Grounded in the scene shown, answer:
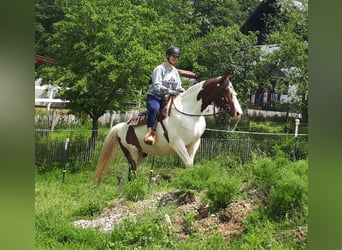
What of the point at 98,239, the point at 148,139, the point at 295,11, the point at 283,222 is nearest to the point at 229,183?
the point at 283,222

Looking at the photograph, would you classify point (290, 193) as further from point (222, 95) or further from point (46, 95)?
point (46, 95)

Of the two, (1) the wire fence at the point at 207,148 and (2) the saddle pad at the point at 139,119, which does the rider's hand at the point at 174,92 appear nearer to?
(2) the saddle pad at the point at 139,119

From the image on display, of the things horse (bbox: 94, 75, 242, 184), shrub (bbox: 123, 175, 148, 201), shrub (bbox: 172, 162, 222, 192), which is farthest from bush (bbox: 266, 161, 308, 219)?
shrub (bbox: 123, 175, 148, 201)

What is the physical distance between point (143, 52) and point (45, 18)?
3.20ft

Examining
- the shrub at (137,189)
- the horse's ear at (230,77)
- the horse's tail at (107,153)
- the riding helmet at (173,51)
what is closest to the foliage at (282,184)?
the horse's ear at (230,77)

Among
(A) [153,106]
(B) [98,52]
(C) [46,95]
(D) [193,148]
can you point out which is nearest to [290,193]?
(D) [193,148]

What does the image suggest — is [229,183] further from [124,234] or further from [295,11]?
[295,11]

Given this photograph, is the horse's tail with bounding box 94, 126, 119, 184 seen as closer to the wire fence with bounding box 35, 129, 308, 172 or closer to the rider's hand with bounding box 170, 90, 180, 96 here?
the wire fence with bounding box 35, 129, 308, 172

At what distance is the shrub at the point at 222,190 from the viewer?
395 cm

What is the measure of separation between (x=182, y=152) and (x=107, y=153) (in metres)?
0.74

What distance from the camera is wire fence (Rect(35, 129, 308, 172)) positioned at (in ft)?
13.0

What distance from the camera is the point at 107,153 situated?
434cm

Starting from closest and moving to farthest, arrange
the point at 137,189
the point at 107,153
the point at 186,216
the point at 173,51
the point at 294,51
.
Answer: the point at 294,51 < the point at 186,216 < the point at 173,51 < the point at 137,189 < the point at 107,153

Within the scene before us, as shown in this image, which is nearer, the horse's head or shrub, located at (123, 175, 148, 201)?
the horse's head
